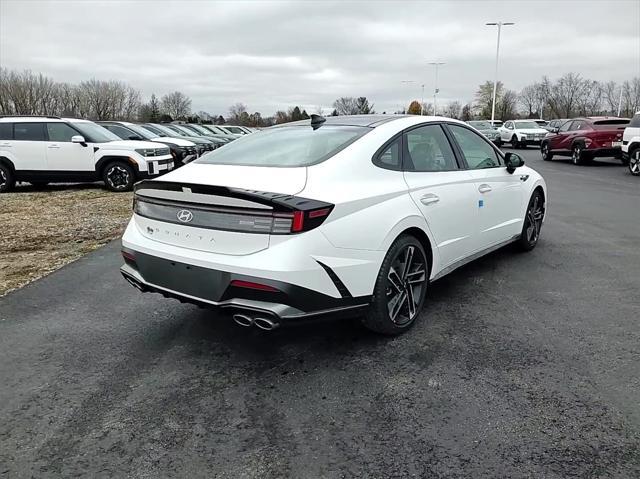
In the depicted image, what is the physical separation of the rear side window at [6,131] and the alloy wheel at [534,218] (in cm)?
1141

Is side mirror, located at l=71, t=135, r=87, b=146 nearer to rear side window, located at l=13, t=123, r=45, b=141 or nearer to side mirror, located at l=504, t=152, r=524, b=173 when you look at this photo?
rear side window, located at l=13, t=123, r=45, b=141

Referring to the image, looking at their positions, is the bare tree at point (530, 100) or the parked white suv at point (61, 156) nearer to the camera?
the parked white suv at point (61, 156)

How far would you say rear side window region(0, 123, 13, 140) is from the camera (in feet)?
38.9

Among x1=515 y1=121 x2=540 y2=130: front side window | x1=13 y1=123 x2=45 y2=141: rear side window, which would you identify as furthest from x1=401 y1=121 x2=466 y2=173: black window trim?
x1=515 y1=121 x2=540 y2=130: front side window

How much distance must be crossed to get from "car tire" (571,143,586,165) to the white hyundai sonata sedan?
1695 centimetres

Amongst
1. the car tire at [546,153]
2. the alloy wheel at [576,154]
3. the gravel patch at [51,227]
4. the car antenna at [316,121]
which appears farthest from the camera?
the car tire at [546,153]

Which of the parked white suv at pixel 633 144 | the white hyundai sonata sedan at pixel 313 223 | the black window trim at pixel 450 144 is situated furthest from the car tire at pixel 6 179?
the parked white suv at pixel 633 144

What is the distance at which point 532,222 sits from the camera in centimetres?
611

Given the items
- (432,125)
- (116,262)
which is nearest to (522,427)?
(432,125)

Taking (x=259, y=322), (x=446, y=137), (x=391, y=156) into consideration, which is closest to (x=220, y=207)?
(x=259, y=322)

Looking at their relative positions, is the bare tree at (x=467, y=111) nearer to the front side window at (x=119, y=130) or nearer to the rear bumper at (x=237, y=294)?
the front side window at (x=119, y=130)

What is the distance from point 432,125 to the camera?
446cm

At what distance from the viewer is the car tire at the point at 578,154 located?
19.1m

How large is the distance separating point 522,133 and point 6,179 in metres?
26.9
